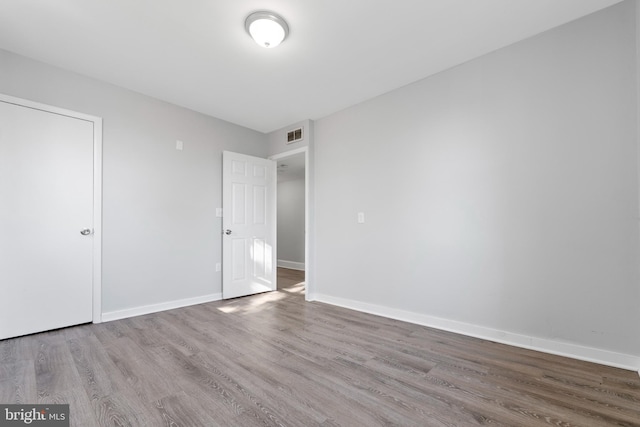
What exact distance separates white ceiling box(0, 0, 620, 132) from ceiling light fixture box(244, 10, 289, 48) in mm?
50

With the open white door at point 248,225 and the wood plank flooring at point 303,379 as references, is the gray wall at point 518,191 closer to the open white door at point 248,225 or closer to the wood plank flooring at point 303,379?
the wood plank flooring at point 303,379

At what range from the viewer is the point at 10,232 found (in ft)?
8.35

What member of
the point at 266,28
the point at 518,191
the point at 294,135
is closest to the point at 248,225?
the point at 294,135

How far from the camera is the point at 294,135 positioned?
14.0 feet

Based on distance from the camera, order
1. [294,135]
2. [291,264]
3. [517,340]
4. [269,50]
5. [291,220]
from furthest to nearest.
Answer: [291,220], [291,264], [294,135], [269,50], [517,340]

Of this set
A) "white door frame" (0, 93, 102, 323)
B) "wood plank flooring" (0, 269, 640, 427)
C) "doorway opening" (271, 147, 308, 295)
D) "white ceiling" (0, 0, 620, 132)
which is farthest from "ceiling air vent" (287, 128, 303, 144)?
"wood plank flooring" (0, 269, 640, 427)

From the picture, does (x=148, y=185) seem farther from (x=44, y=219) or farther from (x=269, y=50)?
(x=269, y=50)

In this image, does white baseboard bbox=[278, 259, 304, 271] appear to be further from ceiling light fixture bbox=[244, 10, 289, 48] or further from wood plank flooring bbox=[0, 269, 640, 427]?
ceiling light fixture bbox=[244, 10, 289, 48]

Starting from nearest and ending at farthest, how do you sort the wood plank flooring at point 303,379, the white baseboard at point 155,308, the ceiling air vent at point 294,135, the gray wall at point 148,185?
the wood plank flooring at point 303,379
the gray wall at point 148,185
the white baseboard at point 155,308
the ceiling air vent at point 294,135

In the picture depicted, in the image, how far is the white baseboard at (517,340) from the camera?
6.59 ft

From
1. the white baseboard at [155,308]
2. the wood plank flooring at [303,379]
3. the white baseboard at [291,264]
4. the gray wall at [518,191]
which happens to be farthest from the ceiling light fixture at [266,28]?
the white baseboard at [291,264]

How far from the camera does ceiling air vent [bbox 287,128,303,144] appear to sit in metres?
4.21

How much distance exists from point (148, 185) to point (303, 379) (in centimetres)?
283

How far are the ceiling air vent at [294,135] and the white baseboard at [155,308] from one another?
247cm
